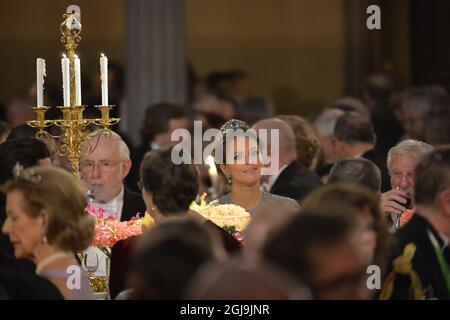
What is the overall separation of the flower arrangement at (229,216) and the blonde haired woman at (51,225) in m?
1.69

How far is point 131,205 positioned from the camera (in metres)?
8.73

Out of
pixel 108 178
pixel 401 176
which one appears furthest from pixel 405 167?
pixel 108 178

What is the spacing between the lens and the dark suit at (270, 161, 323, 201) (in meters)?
9.63

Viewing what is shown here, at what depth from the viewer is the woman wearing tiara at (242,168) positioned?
329 inches

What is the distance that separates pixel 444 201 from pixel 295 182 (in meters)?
3.57

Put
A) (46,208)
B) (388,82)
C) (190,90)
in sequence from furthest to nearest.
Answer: (190,90) < (388,82) < (46,208)

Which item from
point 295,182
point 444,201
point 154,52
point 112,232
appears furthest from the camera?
point 154,52

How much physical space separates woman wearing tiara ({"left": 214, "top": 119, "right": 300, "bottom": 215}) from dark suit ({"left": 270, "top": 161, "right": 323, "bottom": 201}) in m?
1.10

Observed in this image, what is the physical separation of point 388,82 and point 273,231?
12709mm

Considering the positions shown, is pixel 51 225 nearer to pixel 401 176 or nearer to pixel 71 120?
pixel 71 120

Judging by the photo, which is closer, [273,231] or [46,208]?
[273,231]
